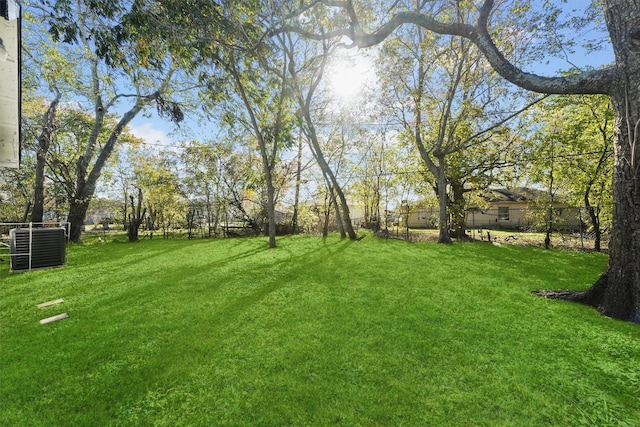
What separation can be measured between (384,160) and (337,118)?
4534mm

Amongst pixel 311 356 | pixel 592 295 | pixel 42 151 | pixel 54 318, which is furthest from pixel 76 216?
pixel 592 295

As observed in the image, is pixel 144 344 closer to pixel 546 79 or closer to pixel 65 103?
pixel 546 79

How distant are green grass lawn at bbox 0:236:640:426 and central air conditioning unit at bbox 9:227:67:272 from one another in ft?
4.10

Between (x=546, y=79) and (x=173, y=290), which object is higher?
(x=546, y=79)

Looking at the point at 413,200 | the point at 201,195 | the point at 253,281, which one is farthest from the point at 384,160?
the point at 253,281

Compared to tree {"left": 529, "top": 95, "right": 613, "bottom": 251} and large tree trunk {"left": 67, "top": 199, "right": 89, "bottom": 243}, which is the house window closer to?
tree {"left": 529, "top": 95, "right": 613, "bottom": 251}

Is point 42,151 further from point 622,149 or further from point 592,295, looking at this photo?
point 592,295

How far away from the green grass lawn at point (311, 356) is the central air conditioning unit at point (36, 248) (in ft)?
4.10

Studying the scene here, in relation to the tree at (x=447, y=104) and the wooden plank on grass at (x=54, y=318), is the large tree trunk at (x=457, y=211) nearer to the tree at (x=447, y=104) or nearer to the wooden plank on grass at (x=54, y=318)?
the tree at (x=447, y=104)

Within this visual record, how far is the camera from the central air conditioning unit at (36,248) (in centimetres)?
539

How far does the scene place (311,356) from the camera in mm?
2281

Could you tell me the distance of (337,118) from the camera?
13820 mm

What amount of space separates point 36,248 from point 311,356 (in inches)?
278

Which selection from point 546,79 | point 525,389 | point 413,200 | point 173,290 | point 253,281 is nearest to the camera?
point 525,389
